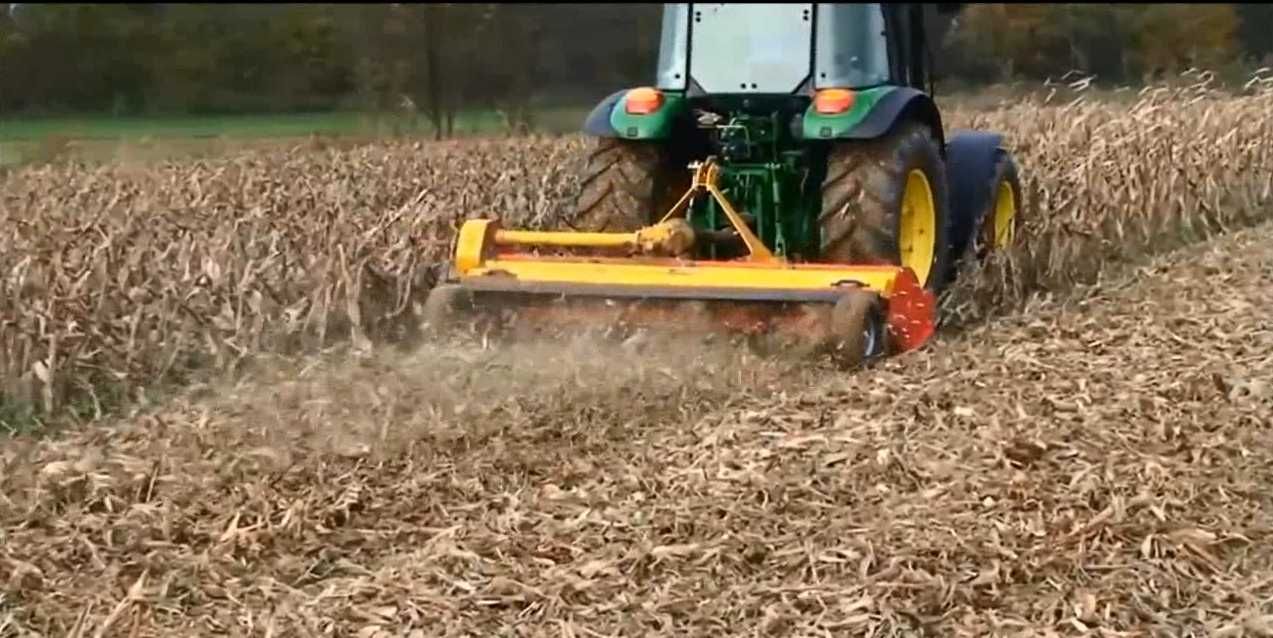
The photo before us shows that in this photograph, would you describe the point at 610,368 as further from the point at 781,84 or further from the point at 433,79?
the point at 433,79

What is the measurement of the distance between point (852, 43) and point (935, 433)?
234 centimetres

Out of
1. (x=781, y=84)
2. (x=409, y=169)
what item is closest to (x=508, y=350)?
(x=781, y=84)

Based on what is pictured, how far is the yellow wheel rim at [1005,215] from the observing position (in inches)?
271

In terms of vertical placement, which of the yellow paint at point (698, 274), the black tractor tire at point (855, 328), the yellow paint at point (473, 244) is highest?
the yellow paint at point (473, 244)

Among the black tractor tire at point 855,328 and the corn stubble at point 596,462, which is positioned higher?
the black tractor tire at point 855,328

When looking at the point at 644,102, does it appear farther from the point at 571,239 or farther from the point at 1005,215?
the point at 1005,215

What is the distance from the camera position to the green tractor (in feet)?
19.7

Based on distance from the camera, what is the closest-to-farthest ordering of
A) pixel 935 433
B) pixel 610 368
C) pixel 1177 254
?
pixel 935 433 < pixel 610 368 < pixel 1177 254

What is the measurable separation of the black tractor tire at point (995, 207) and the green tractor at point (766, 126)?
26 centimetres

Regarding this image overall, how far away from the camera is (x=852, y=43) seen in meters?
6.13

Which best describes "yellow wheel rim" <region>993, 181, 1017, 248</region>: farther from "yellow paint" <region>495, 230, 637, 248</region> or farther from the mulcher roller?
"yellow paint" <region>495, 230, 637, 248</region>

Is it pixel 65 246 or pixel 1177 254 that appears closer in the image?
pixel 65 246

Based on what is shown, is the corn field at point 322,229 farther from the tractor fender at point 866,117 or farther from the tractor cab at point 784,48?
the tractor cab at point 784,48

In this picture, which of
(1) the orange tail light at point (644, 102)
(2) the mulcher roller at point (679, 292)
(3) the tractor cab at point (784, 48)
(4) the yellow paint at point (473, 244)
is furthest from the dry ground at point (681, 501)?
(3) the tractor cab at point (784, 48)
